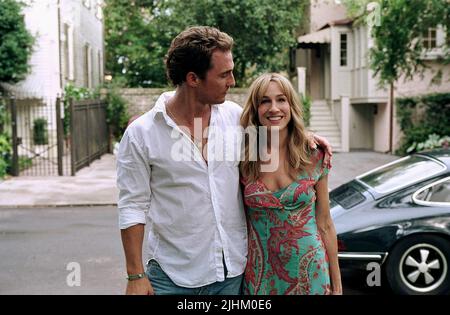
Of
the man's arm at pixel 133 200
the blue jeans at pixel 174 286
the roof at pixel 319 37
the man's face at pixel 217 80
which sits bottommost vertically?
the blue jeans at pixel 174 286

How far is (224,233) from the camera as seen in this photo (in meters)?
2.64

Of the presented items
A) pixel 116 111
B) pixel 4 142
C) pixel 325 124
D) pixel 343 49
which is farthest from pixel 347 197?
pixel 343 49

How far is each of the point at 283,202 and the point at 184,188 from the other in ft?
1.64

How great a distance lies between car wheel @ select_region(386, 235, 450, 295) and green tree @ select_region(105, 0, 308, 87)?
15286 millimetres

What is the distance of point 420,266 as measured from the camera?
211 inches

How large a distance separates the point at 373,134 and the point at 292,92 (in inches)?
821

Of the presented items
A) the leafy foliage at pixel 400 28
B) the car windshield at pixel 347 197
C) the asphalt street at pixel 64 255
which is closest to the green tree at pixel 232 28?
the leafy foliage at pixel 400 28

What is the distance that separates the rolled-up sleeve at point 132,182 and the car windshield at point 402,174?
3.78 meters

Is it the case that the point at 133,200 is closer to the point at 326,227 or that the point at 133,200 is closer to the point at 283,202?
the point at 283,202

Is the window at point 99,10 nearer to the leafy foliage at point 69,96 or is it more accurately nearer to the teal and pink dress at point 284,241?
the leafy foliage at point 69,96

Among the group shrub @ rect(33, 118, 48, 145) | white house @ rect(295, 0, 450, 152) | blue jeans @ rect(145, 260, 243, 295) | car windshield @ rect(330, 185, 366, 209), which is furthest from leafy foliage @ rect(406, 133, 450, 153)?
blue jeans @ rect(145, 260, 243, 295)

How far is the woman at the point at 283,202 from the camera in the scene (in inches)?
110

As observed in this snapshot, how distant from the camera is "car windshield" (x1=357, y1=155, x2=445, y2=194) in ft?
19.3

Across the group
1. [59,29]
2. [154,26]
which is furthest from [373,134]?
[59,29]
